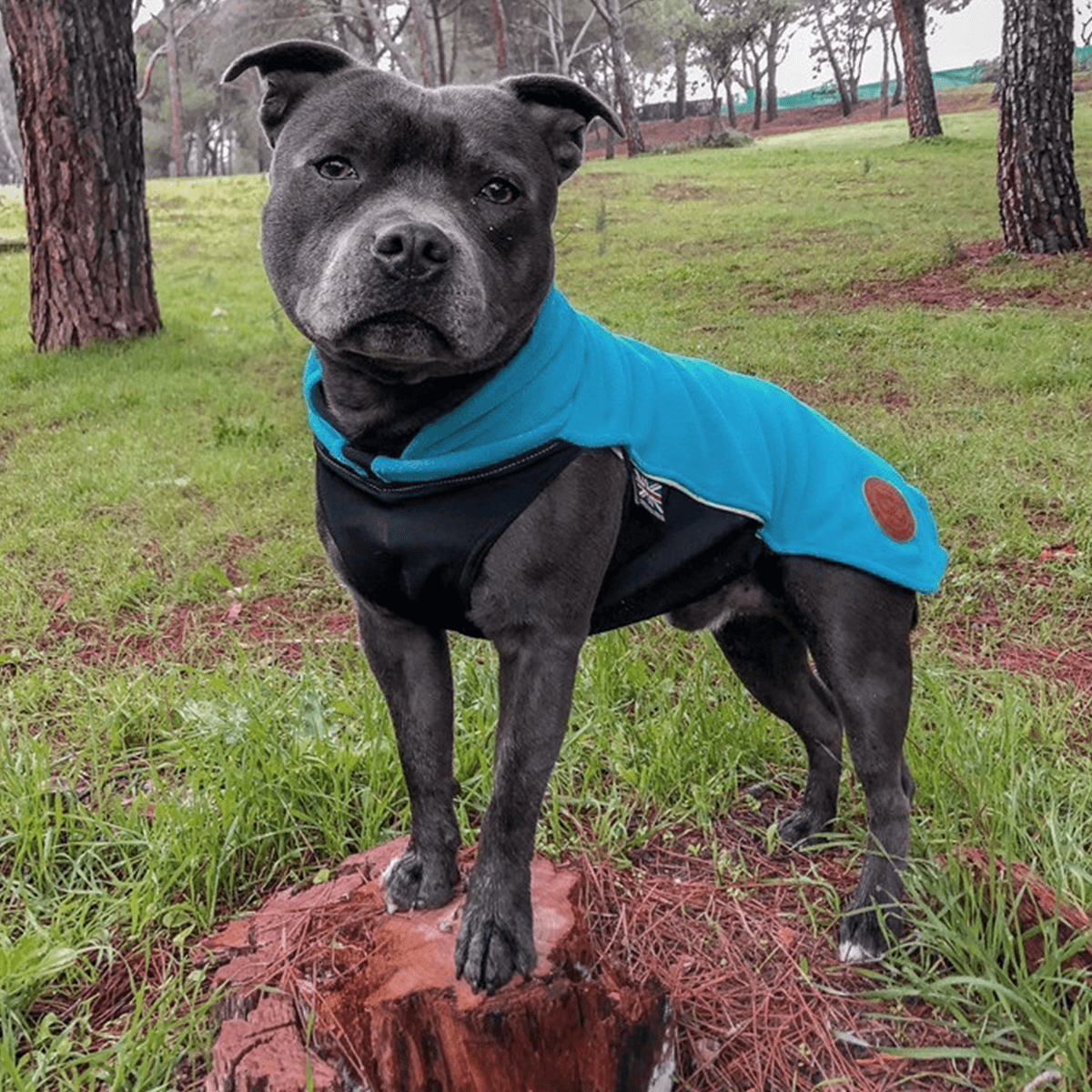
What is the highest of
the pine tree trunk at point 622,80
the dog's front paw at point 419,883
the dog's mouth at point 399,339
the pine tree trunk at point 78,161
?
the pine tree trunk at point 622,80

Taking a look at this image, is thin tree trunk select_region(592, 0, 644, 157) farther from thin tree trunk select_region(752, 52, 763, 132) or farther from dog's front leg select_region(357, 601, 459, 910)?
dog's front leg select_region(357, 601, 459, 910)

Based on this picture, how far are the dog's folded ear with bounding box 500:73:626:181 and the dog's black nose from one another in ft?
1.67

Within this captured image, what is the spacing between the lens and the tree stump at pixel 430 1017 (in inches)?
76.4

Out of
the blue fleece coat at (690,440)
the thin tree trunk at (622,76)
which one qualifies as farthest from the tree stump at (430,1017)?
the thin tree trunk at (622,76)

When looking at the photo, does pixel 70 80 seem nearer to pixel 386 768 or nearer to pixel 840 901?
pixel 386 768

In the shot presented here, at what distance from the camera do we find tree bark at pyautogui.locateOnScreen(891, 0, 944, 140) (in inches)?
706

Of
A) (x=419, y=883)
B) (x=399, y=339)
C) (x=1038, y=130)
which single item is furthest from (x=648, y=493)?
(x=1038, y=130)

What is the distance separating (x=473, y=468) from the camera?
190cm

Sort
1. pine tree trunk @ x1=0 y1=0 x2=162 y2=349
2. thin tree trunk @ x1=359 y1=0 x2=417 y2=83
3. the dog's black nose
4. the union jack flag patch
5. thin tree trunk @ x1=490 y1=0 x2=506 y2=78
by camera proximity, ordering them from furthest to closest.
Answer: thin tree trunk @ x1=359 y1=0 x2=417 y2=83, thin tree trunk @ x1=490 y1=0 x2=506 y2=78, pine tree trunk @ x1=0 y1=0 x2=162 y2=349, the union jack flag patch, the dog's black nose

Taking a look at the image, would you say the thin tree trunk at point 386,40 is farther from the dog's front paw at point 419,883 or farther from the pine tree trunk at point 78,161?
the dog's front paw at point 419,883

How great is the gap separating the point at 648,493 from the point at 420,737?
730mm

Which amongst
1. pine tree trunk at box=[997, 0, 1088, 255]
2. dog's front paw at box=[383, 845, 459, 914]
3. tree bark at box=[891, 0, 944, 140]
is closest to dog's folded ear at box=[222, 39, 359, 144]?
dog's front paw at box=[383, 845, 459, 914]

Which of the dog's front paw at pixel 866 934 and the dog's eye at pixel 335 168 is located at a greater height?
the dog's eye at pixel 335 168

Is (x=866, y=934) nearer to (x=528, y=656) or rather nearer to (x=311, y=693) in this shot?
(x=528, y=656)
